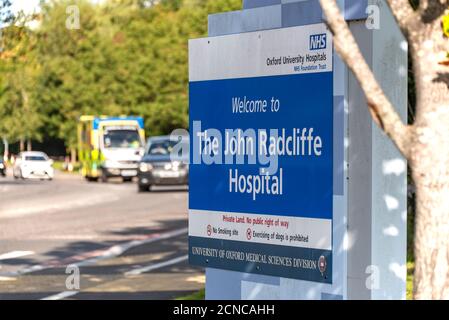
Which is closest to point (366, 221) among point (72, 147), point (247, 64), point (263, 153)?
point (263, 153)

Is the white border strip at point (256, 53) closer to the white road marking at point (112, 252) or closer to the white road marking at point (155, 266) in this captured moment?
the white road marking at point (155, 266)

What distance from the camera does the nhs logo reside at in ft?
26.0

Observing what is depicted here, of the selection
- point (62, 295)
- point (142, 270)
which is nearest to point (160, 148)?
point (142, 270)

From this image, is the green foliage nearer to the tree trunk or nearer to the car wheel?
the car wheel

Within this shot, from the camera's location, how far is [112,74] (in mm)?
84938

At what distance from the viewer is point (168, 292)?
13984mm

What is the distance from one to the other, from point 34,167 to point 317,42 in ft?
180

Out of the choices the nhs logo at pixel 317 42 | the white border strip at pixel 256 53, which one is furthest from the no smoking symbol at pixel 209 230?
the nhs logo at pixel 317 42

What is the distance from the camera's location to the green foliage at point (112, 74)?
7819cm

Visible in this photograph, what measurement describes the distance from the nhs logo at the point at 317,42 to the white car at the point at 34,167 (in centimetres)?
5403

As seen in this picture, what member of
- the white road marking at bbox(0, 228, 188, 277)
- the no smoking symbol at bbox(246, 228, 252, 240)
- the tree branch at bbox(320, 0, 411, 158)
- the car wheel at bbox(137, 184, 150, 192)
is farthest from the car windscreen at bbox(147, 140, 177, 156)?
the tree branch at bbox(320, 0, 411, 158)

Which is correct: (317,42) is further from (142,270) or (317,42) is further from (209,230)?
(142,270)

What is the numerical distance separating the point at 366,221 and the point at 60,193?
35.2m

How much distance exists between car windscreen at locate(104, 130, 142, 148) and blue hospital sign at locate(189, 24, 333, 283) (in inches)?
1768
